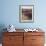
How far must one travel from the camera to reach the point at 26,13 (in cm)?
437

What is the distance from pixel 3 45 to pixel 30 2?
5.23 feet

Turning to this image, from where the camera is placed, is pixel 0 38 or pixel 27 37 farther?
pixel 0 38

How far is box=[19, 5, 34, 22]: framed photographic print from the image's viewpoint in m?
4.32

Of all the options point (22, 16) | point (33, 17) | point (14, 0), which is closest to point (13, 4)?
point (14, 0)

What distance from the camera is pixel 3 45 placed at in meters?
3.90

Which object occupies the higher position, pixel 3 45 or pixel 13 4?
pixel 13 4

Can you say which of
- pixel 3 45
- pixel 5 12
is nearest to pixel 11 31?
pixel 3 45

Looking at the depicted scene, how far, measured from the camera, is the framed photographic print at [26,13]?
14.2 feet

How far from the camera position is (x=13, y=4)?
4.32m

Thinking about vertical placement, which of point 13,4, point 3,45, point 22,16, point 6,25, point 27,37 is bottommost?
point 3,45

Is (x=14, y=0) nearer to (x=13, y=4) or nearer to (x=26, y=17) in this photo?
(x=13, y=4)

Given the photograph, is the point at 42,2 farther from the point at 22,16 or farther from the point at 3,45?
the point at 3,45

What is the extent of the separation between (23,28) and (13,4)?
84 centimetres

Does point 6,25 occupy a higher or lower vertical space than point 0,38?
higher
